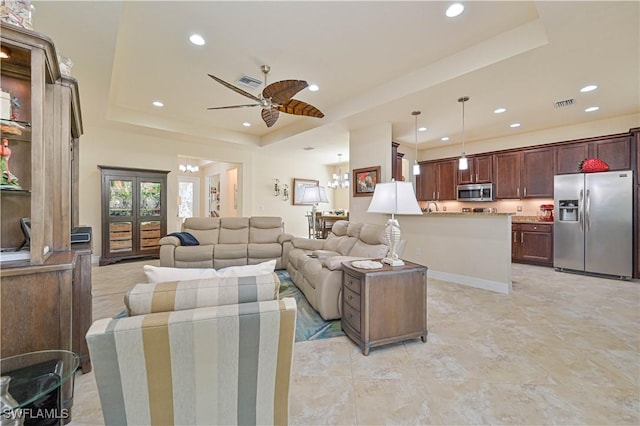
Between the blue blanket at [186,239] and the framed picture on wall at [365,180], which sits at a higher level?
the framed picture on wall at [365,180]

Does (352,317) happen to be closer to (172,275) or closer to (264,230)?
(172,275)

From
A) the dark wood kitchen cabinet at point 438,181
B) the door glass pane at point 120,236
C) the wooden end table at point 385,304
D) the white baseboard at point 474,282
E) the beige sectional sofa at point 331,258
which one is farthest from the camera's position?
the dark wood kitchen cabinet at point 438,181

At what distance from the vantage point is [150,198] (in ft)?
18.4

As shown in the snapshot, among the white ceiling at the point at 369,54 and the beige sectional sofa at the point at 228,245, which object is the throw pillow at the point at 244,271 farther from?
the beige sectional sofa at the point at 228,245

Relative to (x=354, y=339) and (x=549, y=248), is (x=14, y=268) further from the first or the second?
(x=549, y=248)

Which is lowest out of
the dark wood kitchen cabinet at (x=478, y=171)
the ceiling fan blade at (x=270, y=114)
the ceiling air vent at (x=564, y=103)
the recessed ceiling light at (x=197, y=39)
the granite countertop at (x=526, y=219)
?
the granite countertop at (x=526, y=219)

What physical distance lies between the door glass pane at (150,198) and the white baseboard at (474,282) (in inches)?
217

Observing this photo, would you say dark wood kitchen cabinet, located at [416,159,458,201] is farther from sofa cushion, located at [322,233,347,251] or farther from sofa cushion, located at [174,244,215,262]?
sofa cushion, located at [174,244,215,262]

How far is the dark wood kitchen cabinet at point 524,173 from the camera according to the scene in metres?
5.32

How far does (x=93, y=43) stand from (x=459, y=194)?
679 centimetres

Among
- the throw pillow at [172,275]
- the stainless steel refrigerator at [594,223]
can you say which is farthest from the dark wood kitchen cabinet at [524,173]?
the throw pillow at [172,275]

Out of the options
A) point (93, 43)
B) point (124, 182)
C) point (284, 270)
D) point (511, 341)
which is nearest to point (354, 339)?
point (511, 341)

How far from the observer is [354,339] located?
2.29m

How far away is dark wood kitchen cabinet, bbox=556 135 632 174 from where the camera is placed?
4.50m
